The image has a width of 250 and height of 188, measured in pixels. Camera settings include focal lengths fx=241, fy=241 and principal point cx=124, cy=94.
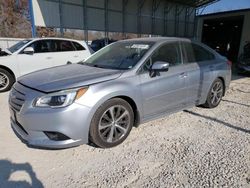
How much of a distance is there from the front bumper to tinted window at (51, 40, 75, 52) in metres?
4.95

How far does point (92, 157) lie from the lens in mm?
3295

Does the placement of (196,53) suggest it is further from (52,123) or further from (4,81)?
(4,81)

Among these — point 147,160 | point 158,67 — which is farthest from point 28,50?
point 147,160

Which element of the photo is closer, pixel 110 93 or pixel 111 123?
pixel 110 93

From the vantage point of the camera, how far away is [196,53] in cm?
491

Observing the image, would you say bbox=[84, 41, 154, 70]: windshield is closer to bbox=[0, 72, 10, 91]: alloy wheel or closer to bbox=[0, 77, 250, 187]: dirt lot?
bbox=[0, 77, 250, 187]: dirt lot

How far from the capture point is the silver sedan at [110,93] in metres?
3.05

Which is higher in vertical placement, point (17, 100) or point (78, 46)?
point (78, 46)

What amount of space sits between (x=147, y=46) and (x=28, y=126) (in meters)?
2.30

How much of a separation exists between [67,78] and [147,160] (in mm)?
1594

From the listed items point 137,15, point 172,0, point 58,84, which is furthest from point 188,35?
point 58,84

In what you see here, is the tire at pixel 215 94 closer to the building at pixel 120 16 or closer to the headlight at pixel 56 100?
the headlight at pixel 56 100

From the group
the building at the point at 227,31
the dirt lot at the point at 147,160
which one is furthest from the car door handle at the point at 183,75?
the building at the point at 227,31

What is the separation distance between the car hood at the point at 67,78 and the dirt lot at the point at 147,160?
94 centimetres
